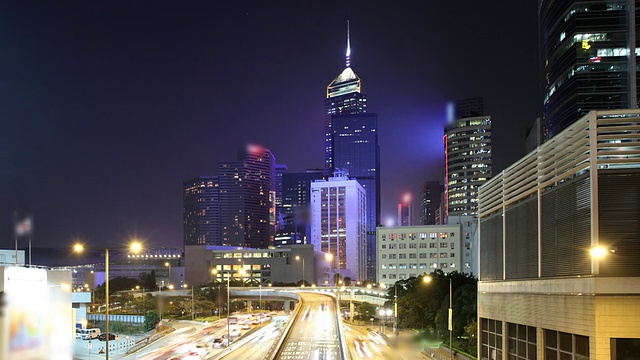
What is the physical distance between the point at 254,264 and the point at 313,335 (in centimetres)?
10667

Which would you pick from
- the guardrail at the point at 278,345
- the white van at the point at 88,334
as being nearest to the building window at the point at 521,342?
the guardrail at the point at 278,345

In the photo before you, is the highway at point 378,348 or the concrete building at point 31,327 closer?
the concrete building at point 31,327

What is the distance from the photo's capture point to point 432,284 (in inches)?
2749

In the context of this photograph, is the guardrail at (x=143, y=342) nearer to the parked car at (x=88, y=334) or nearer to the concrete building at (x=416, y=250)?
the parked car at (x=88, y=334)

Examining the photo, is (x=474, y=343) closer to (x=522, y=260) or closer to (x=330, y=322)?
(x=522, y=260)

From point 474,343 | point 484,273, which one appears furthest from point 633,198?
point 474,343

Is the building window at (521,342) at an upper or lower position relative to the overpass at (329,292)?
upper

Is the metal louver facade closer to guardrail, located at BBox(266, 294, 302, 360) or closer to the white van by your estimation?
guardrail, located at BBox(266, 294, 302, 360)

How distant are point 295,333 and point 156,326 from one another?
34386 millimetres

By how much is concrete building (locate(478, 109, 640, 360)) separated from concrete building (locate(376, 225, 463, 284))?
10388cm

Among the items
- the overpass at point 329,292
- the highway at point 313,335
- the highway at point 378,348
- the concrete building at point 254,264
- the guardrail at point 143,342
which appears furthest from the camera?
the concrete building at point 254,264

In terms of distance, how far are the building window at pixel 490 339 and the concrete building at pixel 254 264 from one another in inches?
4944

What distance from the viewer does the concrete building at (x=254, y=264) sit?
16275 cm

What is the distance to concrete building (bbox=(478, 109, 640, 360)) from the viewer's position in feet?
66.3
